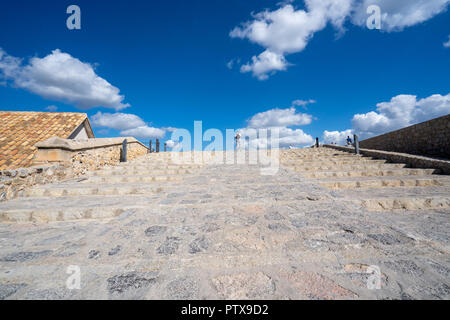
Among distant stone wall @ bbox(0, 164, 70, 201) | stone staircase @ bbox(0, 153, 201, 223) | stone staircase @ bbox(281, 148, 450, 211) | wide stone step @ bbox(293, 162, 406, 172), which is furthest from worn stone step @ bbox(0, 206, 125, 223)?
wide stone step @ bbox(293, 162, 406, 172)

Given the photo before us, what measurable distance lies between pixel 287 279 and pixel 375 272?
2.26 ft

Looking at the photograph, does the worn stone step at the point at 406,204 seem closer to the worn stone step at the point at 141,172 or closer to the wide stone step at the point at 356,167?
the wide stone step at the point at 356,167

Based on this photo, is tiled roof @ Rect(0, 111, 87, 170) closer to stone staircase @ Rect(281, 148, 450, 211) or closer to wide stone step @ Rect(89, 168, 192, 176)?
wide stone step @ Rect(89, 168, 192, 176)

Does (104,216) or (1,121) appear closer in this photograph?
(104,216)

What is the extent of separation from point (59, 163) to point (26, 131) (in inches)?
158

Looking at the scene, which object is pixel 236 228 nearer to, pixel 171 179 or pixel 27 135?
pixel 171 179

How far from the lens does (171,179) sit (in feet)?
19.2

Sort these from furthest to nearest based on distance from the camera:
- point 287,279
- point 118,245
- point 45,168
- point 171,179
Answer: point 171,179
point 45,168
point 118,245
point 287,279

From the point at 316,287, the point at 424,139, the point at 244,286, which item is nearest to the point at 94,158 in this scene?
the point at 244,286

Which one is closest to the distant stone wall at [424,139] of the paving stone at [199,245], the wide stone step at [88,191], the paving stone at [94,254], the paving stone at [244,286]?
the paving stone at [244,286]

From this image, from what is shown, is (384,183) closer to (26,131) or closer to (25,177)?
(25,177)

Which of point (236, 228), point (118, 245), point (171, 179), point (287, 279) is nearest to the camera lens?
point (287, 279)

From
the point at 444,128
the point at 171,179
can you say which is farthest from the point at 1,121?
the point at 444,128
